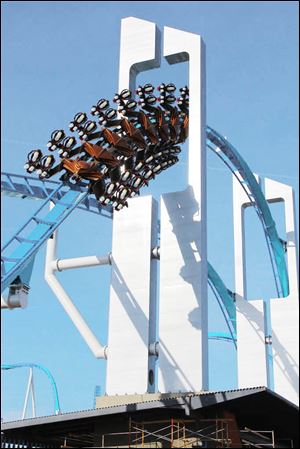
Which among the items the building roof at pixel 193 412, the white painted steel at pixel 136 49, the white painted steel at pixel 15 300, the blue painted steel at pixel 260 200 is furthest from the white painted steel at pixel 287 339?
the white painted steel at pixel 15 300

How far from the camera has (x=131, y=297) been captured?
86.6 ft

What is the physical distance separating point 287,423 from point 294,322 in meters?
15.3

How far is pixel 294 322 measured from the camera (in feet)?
116

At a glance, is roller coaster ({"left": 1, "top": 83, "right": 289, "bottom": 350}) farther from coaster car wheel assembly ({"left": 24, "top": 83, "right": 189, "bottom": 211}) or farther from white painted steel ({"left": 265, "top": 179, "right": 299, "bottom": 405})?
white painted steel ({"left": 265, "top": 179, "right": 299, "bottom": 405})

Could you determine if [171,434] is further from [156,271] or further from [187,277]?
[156,271]

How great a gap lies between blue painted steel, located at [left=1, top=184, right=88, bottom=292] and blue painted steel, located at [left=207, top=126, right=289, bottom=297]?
9312 millimetres

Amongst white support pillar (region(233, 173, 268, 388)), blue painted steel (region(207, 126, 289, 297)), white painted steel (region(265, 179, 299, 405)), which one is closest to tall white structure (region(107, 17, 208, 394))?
blue painted steel (region(207, 126, 289, 297))

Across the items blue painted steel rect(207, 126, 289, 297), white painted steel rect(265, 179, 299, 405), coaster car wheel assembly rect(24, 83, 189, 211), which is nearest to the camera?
coaster car wheel assembly rect(24, 83, 189, 211)

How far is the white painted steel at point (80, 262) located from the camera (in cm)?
2770

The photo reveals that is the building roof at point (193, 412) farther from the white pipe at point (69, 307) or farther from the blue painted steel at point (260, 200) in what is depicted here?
the blue painted steel at point (260, 200)

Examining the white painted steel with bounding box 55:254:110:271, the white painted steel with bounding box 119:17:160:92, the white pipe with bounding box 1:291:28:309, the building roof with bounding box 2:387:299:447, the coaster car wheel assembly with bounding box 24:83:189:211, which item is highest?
the white painted steel with bounding box 119:17:160:92

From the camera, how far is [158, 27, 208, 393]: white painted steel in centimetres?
2394

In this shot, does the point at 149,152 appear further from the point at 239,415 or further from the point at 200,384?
the point at 239,415

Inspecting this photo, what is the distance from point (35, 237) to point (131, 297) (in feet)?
18.4
